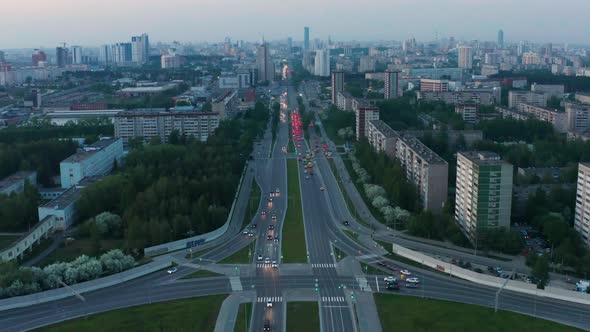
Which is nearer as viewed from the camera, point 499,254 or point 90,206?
point 499,254

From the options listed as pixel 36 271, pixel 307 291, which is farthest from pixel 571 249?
pixel 36 271

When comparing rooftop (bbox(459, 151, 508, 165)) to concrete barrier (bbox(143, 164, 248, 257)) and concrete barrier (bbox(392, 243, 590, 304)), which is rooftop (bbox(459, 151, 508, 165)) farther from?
concrete barrier (bbox(143, 164, 248, 257))

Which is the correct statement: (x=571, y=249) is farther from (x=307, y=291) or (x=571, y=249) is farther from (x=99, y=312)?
(x=99, y=312)

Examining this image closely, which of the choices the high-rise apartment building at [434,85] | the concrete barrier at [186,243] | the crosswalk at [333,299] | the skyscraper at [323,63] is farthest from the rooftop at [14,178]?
the skyscraper at [323,63]

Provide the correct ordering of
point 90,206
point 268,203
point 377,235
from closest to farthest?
point 377,235, point 90,206, point 268,203

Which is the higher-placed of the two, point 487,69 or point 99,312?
point 487,69

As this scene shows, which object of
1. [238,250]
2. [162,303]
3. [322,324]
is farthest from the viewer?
[238,250]
